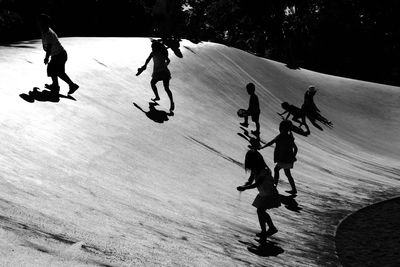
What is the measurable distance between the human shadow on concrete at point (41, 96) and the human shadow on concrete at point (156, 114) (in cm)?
193

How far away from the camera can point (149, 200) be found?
24.5ft

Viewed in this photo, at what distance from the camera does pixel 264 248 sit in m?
7.07

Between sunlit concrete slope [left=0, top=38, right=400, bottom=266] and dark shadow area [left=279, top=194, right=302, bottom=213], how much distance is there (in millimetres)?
50

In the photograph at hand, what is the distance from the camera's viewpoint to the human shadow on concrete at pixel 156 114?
39.3 feet

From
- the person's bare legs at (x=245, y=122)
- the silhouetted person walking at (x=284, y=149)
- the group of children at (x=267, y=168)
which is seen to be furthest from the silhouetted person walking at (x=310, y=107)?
the silhouetted person walking at (x=284, y=149)

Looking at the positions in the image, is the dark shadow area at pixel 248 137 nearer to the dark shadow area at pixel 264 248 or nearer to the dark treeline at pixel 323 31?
the dark shadow area at pixel 264 248

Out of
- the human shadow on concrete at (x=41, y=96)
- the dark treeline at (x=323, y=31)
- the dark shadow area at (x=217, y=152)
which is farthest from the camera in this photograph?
the dark treeline at (x=323, y=31)

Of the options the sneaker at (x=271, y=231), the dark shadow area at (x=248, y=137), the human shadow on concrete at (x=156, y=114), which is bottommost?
the dark shadow area at (x=248, y=137)

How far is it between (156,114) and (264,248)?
5.98 meters

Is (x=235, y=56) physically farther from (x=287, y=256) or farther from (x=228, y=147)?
(x=287, y=256)

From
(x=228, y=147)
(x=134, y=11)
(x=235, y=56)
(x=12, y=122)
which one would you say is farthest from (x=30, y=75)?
(x=134, y=11)

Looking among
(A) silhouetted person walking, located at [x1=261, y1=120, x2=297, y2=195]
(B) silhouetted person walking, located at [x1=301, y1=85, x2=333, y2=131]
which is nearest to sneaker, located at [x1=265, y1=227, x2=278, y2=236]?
(A) silhouetted person walking, located at [x1=261, y1=120, x2=297, y2=195]

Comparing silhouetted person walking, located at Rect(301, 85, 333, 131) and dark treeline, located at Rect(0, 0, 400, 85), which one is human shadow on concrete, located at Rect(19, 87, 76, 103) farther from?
dark treeline, located at Rect(0, 0, 400, 85)

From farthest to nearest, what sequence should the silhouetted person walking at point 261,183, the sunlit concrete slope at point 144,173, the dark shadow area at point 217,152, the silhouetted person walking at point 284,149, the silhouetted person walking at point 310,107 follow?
the silhouetted person walking at point 310,107 < the dark shadow area at point 217,152 < the silhouetted person walking at point 284,149 < the silhouetted person walking at point 261,183 < the sunlit concrete slope at point 144,173
